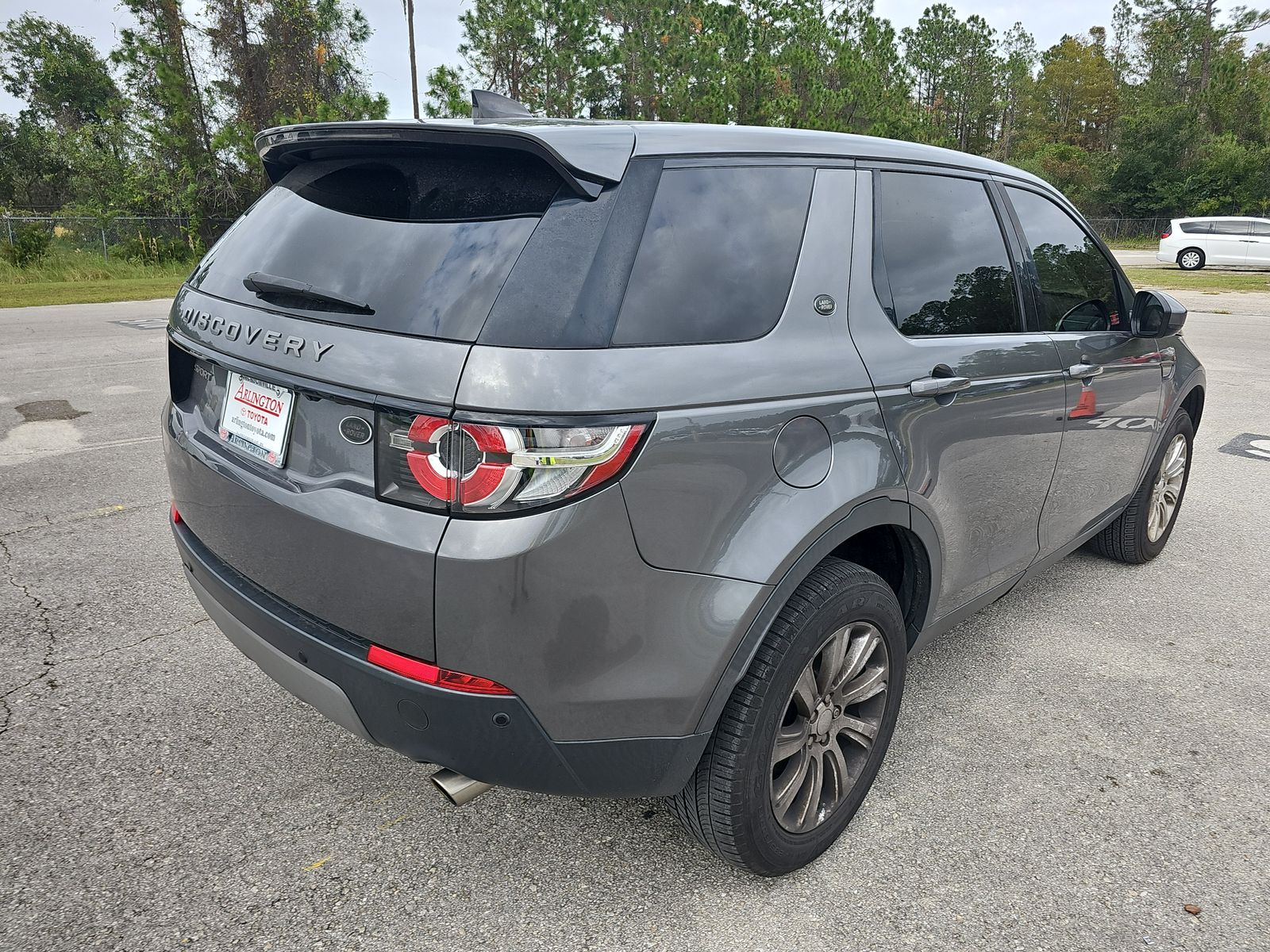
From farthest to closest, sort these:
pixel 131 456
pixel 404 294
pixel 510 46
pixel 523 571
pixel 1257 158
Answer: pixel 1257 158 → pixel 510 46 → pixel 131 456 → pixel 404 294 → pixel 523 571

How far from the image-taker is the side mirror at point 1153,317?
11.5 feet

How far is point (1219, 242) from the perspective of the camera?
30344 millimetres

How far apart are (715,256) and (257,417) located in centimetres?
112

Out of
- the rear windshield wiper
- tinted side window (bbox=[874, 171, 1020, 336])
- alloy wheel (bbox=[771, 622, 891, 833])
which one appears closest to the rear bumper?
alloy wheel (bbox=[771, 622, 891, 833])

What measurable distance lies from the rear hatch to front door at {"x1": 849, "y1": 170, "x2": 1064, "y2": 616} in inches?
33.4

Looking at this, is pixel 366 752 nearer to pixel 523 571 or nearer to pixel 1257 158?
pixel 523 571

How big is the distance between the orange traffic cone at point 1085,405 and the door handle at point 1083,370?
0.05m

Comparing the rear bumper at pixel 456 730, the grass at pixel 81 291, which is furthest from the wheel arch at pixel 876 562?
the grass at pixel 81 291

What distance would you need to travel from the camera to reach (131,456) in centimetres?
591

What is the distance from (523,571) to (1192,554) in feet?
13.9

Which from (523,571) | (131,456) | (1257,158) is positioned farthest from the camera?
(1257,158)

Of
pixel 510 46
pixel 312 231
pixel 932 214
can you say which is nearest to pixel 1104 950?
pixel 932 214

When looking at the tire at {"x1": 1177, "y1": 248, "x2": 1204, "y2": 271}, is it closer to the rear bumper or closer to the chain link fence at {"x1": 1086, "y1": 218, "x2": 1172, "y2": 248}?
→ the chain link fence at {"x1": 1086, "y1": 218, "x2": 1172, "y2": 248}

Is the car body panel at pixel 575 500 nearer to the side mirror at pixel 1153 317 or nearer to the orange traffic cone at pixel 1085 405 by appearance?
the orange traffic cone at pixel 1085 405
